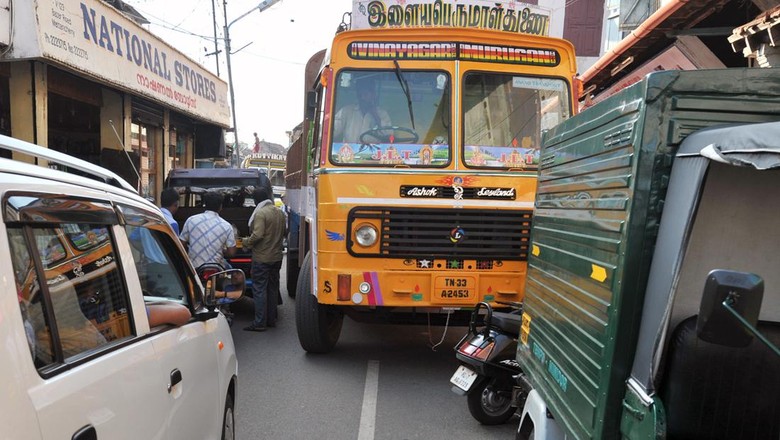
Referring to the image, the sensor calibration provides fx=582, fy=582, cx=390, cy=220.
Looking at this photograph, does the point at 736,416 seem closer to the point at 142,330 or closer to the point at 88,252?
the point at 142,330

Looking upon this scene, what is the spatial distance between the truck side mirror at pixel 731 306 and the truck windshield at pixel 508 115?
3796 millimetres

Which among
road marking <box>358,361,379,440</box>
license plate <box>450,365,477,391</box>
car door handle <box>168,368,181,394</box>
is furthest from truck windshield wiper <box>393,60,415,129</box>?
car door handle <box>168,368,181,394</box>

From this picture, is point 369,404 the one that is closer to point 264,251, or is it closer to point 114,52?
point 264,251

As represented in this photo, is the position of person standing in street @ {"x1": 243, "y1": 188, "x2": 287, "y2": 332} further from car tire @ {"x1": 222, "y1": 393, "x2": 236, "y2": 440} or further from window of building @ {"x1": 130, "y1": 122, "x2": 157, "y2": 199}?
window of building @ {"x1": 130, "y1": 122, "x2": 157, "y2": 199}

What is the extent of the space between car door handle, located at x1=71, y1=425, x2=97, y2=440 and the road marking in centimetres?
282

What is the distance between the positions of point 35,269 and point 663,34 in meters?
8.30

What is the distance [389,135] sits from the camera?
5332mm

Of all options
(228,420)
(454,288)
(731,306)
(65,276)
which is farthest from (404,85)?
(731,306)

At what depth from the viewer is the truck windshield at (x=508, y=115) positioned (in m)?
5.35

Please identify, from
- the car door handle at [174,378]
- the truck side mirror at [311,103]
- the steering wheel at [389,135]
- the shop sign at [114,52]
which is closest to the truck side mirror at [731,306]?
Answer: the car door handle at [174,378]

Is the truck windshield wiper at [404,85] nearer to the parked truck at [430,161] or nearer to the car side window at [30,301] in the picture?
the parked truck at [430,161]

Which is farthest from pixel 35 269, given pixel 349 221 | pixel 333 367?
pixel 333 367

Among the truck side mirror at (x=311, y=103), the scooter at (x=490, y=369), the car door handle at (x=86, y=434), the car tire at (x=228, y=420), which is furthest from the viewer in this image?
the truck side mirror at (x=311, y=103)

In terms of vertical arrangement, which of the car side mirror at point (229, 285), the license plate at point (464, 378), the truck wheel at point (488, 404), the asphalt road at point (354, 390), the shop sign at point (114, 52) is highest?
the shop sign at point (114, 52)
